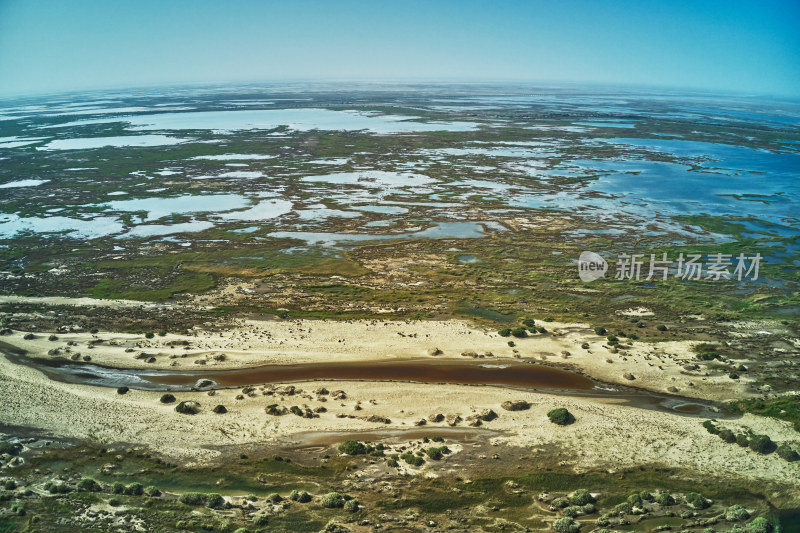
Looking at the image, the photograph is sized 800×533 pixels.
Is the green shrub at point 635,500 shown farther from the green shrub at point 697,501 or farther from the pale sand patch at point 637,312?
the pale sand patch at point 637,312

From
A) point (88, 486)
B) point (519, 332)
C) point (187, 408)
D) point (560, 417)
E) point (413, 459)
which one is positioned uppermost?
point (519, 332)

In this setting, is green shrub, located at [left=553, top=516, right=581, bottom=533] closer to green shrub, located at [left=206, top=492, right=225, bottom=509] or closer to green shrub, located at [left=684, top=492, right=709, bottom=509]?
green shrub, located at [left=684, top=492, right=709, bottom=509]

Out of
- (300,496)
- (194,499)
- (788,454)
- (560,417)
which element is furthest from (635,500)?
(194,499)

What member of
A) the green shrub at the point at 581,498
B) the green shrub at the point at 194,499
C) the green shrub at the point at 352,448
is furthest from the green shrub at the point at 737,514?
the green shrub at the point at 194,499

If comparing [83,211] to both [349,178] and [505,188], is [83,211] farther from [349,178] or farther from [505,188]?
[505,188]

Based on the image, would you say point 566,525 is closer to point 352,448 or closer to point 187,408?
point 352,448

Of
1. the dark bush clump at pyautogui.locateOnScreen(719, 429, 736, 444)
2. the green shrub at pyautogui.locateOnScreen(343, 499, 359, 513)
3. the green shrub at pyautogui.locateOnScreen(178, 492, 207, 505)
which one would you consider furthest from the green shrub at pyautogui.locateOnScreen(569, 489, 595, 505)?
the green shrub at pyautogui.locateOnScreen(178, 492, 207, 505)
